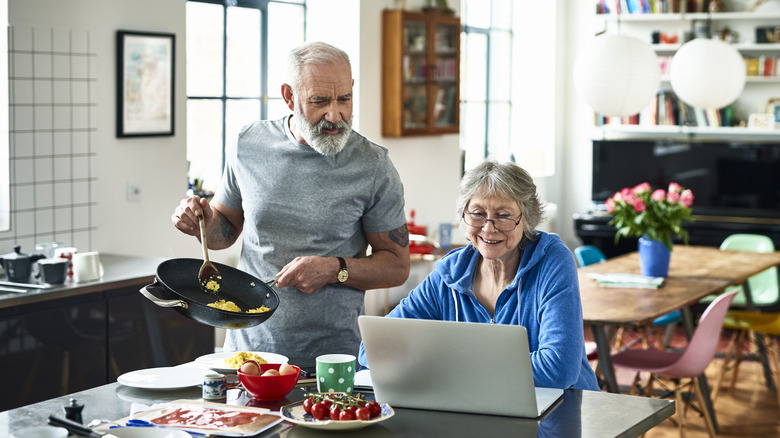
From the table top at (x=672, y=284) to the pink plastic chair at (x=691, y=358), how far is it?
154 millimetres

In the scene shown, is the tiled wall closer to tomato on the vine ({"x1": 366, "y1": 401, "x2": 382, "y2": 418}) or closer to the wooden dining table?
the wooden dining table

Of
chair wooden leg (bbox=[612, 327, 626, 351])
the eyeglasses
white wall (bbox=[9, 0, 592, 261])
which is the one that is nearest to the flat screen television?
chair wooden leg (bbox=[612, 327, 626, 351])

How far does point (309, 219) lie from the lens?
255cm

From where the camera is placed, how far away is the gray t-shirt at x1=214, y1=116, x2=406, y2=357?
8.34 ft

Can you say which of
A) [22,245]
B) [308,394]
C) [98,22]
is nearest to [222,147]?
[98,22]

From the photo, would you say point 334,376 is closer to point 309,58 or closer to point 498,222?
point 498,222

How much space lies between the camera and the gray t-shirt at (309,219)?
2543mm

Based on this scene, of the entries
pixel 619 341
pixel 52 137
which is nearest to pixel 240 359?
pixel 52 137

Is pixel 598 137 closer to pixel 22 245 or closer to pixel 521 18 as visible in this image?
pixel 521 18

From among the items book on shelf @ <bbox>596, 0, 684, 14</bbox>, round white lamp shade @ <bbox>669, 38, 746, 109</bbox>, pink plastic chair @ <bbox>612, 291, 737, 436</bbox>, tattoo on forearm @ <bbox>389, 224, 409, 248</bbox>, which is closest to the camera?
tattoo on forearm @ <bbox>389, 224, 409, 248</bbox>

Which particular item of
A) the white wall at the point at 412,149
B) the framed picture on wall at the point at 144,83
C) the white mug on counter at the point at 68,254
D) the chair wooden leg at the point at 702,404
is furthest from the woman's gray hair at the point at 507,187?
the white wall at the point at 412,149

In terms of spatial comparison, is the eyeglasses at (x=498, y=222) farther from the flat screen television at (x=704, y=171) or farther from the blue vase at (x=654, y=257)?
the flat screen television at (x=704, y=171)

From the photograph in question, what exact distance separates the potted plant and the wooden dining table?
0.16m

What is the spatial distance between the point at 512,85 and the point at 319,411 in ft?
22.8
